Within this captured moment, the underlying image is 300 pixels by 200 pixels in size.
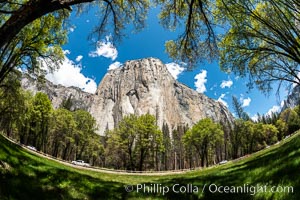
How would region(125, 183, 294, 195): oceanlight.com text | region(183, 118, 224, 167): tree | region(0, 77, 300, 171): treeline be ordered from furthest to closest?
region(183, 118, 224, 167): tree
region(0, 77, 300, 171): treeline
region(125, 183, 294, 195): oceanlight.com text

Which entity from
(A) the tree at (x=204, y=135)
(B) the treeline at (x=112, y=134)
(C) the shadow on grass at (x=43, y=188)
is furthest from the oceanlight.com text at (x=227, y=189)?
(A) the tree at (x=204, y=135)

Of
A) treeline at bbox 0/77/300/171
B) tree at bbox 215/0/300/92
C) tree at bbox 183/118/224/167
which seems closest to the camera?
tree at bbox 215/0/300/92

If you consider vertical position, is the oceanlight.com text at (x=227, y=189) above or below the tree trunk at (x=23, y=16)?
below

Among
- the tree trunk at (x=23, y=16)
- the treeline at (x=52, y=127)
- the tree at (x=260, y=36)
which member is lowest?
the tree trunk at (x=23, y=16)

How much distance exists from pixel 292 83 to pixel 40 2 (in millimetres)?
18707

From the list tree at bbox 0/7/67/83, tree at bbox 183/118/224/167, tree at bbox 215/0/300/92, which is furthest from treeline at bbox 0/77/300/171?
tree at bbox 215/0/300/92

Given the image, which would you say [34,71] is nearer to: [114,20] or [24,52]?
[24,52]

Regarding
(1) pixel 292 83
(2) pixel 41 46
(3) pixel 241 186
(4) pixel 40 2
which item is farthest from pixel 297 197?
(2) pixel 41 46

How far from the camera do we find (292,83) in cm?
1950

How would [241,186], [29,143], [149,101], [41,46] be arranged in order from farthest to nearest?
[149,101] → [29,143] → [41,46] → [241,186]

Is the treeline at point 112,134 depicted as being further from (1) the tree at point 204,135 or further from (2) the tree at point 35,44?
(2) the tree at point 35,44

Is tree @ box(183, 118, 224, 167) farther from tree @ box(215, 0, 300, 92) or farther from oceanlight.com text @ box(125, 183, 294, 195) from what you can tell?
oceanlight.com text @ box(125, 183, 294, 195)

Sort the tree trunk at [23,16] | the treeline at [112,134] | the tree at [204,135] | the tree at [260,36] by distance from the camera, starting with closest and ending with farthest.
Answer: the tree trunk at [23,16] < the tree at [260,36] < the treeline at [112,134] < the tree at [204,135]

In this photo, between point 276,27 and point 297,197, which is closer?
point 297,197
